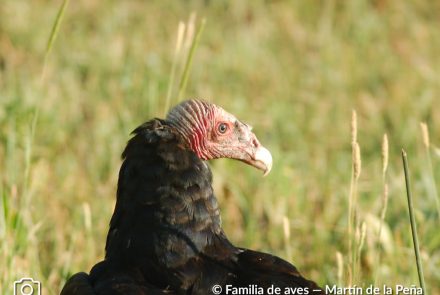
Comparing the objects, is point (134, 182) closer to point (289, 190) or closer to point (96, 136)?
point (289, 190)

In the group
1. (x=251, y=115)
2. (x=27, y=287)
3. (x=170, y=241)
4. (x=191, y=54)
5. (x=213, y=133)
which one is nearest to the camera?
(x=170, y=241)

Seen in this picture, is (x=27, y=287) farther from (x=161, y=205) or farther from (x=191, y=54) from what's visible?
(x=191, y=54)

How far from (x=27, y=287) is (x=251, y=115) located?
A: 3.08 metres

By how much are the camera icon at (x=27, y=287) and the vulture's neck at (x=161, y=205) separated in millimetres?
529

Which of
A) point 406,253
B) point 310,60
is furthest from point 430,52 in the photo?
point 406,253

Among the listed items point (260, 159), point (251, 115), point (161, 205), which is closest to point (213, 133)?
point (260, 159)

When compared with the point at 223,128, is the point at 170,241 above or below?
below

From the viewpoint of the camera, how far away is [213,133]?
3834 mm

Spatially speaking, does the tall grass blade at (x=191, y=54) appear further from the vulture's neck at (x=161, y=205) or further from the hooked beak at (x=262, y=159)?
the hooked beak at (x=262, y=159)

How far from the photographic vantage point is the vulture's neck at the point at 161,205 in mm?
3391

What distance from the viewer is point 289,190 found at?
5.70 metres

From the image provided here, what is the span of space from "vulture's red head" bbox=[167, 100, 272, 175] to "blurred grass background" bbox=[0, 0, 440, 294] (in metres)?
0.30

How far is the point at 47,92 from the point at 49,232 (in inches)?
66.3

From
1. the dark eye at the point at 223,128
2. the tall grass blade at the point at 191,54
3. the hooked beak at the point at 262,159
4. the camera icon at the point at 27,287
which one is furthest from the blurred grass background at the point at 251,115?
the tall grass blade at the point at 191,54
